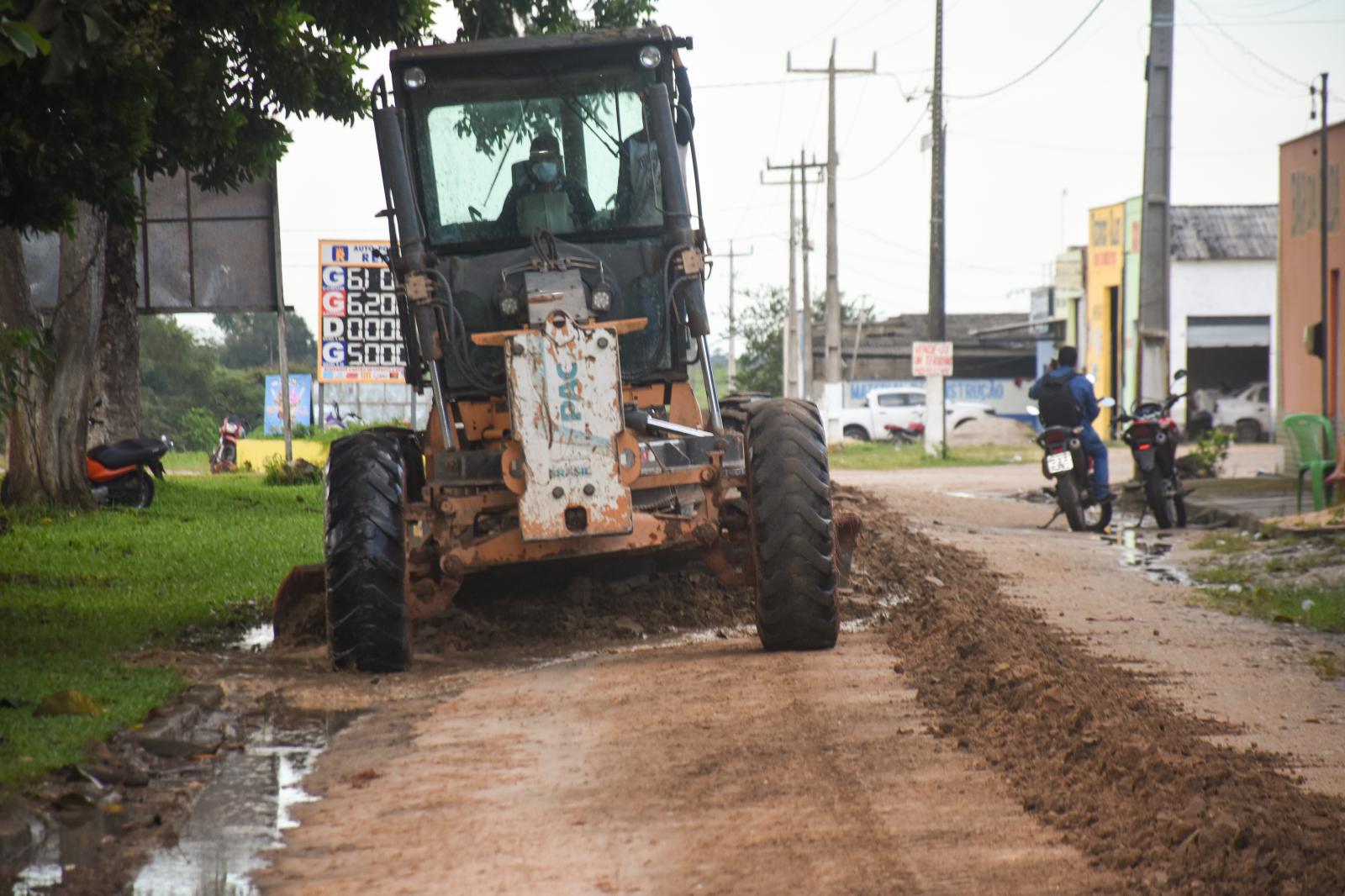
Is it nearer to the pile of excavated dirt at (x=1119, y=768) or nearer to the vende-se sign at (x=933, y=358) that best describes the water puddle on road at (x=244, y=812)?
the pile of excavated dirt at (x=1119, y=768)

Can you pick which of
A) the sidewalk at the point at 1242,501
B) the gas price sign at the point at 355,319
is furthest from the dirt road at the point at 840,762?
the gas price sign at the point at 355,319

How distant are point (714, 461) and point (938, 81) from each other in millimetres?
31105

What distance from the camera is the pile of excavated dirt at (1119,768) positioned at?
181 inches

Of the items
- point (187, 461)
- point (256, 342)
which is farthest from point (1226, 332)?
point (256, 342)

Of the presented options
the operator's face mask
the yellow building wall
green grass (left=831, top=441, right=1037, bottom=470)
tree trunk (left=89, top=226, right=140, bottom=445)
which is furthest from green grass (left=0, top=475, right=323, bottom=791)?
the yellow building wall

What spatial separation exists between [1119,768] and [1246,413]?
4344cm

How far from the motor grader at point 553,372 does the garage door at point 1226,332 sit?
4186 centimetres

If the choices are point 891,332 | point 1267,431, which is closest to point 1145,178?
point 1267,431

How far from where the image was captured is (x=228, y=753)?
6.81 m

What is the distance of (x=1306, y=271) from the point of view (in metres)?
24.9

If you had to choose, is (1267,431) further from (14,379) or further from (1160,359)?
(14,379)

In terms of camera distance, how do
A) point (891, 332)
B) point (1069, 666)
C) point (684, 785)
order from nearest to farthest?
point (684, 785), point (1069, 666), point (891, 332)

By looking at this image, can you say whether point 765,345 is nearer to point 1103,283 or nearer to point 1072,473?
point 1103,283

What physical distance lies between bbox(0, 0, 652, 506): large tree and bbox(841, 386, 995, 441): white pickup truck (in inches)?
1260
